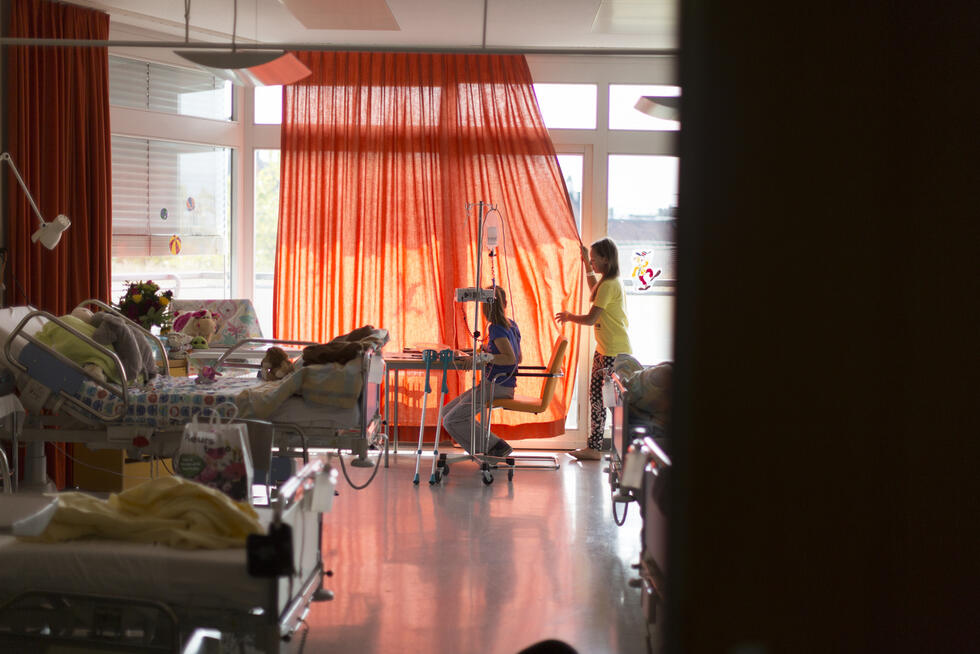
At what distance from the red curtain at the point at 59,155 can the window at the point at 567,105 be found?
2813 mm

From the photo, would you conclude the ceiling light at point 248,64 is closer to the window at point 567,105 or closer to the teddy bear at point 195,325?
the teddy bear at point 195,325

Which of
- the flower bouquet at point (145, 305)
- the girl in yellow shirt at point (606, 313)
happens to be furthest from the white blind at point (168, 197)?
the girl in yellow shirt at point (606, 313)

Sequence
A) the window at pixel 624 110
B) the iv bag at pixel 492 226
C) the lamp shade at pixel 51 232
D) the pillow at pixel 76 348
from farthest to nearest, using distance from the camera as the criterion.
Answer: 1. the window at pixel 624 110
2. the iv bag at pixel 492 226
3. the lamp shade at pixel 51 232
4. the pillow at pixel 76 348

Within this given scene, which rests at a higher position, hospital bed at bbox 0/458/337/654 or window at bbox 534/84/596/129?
window at bbox 534/84/596/129

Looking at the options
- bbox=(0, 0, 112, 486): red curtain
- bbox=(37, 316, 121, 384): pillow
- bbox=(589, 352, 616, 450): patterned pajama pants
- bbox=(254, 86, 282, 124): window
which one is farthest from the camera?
bbox=(254, 86, 282, 124): window

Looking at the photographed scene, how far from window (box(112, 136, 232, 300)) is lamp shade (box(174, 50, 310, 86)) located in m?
1.95

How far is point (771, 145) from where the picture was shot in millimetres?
532

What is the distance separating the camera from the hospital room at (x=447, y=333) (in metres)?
0.54

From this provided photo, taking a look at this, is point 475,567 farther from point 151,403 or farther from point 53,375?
point 53,375

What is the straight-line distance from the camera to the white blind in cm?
566

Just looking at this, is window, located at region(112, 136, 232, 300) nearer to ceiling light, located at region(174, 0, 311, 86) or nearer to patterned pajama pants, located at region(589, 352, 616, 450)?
ceiling light, located at region(174, 0, 311, 86)

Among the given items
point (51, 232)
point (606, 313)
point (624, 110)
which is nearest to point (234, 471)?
point (51, 232)

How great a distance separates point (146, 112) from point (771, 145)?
583cm

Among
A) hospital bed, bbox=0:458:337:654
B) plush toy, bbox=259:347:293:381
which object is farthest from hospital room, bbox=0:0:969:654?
plush toy, bbox=259:347:293:381
